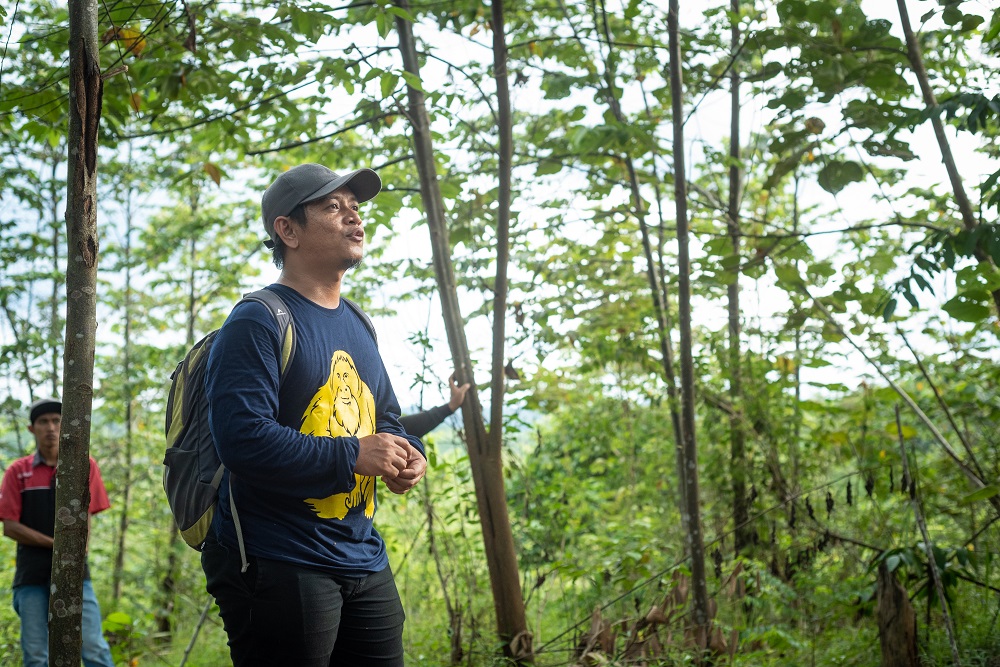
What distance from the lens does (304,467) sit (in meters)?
1.81

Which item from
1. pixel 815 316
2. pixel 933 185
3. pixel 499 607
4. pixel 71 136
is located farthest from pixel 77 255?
pixel 933 185

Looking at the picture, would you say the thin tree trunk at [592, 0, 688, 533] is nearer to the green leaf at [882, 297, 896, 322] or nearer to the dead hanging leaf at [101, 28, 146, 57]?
the green leaf at [882, 297, 896, 322]

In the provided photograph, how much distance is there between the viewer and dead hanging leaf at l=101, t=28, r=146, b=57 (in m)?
2.81

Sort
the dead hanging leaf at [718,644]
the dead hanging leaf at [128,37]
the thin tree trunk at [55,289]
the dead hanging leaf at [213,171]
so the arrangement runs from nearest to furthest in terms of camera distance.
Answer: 1. the dead hanging leaf at [128,37]
2. the dead hanging leaf at [718,644]
3. the dead hanging leaf at [213,171]
4. the thin tree trunk at [55,289]

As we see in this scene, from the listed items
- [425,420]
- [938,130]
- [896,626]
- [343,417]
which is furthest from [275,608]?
[938,130]

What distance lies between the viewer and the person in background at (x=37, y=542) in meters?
3.91

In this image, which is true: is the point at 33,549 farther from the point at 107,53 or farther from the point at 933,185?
the point at 933,185

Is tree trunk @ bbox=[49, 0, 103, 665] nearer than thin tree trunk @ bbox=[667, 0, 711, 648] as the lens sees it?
Yes

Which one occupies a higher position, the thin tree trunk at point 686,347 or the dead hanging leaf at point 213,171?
the dead hanging leaf at point 213,171

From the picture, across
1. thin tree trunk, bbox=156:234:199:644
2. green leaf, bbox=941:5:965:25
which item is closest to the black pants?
green leaf, bbox=941:5:965:25

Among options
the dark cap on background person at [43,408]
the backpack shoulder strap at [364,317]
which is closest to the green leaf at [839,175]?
the backpack shoulder strap at [364,317]

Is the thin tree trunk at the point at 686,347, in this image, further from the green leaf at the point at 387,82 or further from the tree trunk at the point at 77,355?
the tree trunk at the point at 77,355

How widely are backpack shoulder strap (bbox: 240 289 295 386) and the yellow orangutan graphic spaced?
0.12 metres

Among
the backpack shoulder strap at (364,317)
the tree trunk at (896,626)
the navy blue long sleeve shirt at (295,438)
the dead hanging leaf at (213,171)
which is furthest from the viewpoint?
the dead hanging leaf at (213,171)
